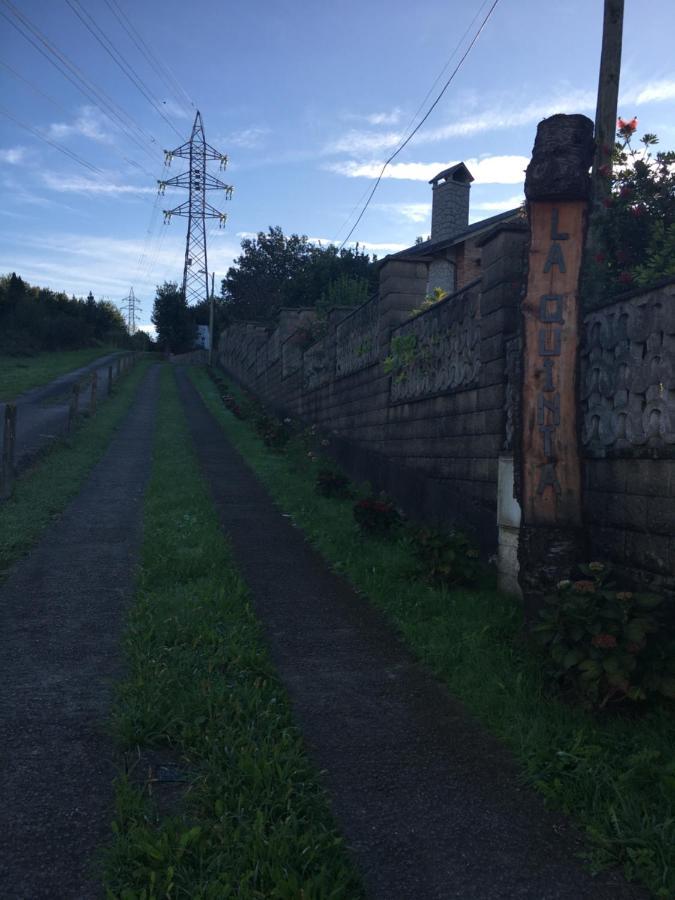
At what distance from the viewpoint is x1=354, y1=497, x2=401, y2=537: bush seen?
8242mm

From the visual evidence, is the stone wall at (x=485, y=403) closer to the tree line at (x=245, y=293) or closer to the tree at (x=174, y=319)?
the tree line at (x=245, y=293)

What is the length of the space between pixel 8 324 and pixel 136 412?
35398mm

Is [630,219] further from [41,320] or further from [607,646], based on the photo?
[41,320]

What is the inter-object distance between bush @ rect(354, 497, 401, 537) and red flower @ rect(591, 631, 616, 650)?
4.50 meters

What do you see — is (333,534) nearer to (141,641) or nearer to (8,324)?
(141,641)

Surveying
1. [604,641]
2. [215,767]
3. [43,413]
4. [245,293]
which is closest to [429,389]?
[604,641]

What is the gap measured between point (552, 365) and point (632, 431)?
0.63 meters

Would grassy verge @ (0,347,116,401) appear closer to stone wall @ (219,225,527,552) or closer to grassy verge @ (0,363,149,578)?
grassy verge @ (0,363,149,578)

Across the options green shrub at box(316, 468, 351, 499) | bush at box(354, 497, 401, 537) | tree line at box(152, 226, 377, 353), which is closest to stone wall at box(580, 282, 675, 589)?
bush at box(354, 497, 401, 537)

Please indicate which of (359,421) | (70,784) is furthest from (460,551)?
(359,421)

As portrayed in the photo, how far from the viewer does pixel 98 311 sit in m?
74.8

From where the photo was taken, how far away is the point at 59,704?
4.15m

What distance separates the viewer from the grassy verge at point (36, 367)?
106ft

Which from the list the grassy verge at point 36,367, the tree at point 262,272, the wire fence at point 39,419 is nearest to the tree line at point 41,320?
the grassy verge at point 36,367
